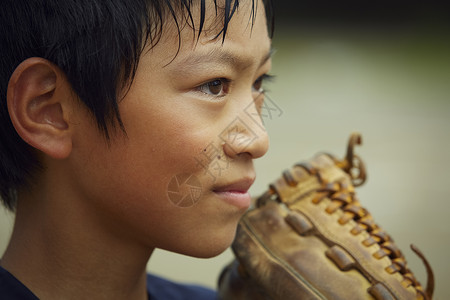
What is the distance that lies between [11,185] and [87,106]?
0.23m

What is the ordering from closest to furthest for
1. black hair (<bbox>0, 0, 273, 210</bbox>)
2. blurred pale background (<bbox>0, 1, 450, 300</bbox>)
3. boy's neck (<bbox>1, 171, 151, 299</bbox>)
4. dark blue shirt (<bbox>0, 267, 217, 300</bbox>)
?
black hair (<bbox>0, 0, 273, 210</bbox>), boy's neck (<bbox>1, 171, 151, 299</bbox>), dark blue shirt (<bbox>0, 267, 217, 300</bbox>), blurred pale background (<bbox>0, 1, 450, 300</bbox>)

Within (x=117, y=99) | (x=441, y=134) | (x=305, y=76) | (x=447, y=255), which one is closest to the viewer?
(x=117, y=99)

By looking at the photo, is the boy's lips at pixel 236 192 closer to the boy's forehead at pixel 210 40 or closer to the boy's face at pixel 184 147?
the boy's face at pixel 184 147

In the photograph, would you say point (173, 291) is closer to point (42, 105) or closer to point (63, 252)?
point (63, 252)

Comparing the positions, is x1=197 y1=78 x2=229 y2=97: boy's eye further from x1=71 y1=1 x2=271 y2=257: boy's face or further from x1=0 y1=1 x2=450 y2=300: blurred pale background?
x1=0 y1=1 x2=450 y2=300: blurred pale background

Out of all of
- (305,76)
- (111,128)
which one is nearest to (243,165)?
(111,128)

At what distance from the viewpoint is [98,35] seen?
0.80 m

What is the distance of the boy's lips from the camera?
0.87 m

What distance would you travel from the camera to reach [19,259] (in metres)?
0.93

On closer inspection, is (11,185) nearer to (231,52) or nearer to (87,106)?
(87,106)

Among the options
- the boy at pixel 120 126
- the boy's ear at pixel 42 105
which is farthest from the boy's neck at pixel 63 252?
the boy's ear at pixel 42 105

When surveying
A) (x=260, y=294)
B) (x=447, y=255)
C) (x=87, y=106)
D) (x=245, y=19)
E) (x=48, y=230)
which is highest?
(x=245, y=19)

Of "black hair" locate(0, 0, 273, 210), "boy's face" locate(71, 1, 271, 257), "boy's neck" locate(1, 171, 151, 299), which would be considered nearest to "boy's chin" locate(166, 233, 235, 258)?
"boy's face" locate(71, 1, 271, 257)

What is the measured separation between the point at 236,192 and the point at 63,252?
0.30 m
